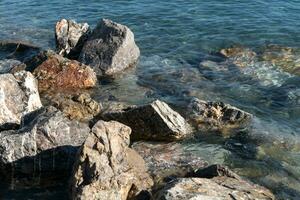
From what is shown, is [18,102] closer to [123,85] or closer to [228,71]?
[123,85]

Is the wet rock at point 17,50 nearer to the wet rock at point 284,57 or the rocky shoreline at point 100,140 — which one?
the rocky shoreline at point 100,140

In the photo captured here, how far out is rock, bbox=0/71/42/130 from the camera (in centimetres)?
1566

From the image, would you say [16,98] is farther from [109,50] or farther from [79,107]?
[109,50]

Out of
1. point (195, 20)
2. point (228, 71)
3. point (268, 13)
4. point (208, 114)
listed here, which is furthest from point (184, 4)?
point (208, 114)

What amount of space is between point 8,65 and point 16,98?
6338 millimetres

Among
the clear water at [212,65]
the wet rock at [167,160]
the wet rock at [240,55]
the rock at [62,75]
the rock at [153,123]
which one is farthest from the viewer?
the wet rock at [240,55]

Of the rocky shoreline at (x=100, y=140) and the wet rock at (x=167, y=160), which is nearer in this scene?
the rocky shoreline at (x=100, y=140)

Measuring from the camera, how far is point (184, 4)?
31.2 meters

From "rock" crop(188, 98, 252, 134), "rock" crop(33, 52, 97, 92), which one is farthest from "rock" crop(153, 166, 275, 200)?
"rock" crop(33, 52, 97, 92)

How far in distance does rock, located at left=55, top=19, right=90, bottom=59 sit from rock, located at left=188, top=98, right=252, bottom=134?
8.44 meters

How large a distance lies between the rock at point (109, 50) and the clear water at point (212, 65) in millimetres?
605

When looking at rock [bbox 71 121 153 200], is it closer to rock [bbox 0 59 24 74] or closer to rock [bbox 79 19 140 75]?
rock [bbox 79 19 140 75]

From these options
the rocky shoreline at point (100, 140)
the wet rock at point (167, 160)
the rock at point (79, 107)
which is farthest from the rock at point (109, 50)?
the wet rock at point (167, 160)

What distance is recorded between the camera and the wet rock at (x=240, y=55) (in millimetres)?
22594
